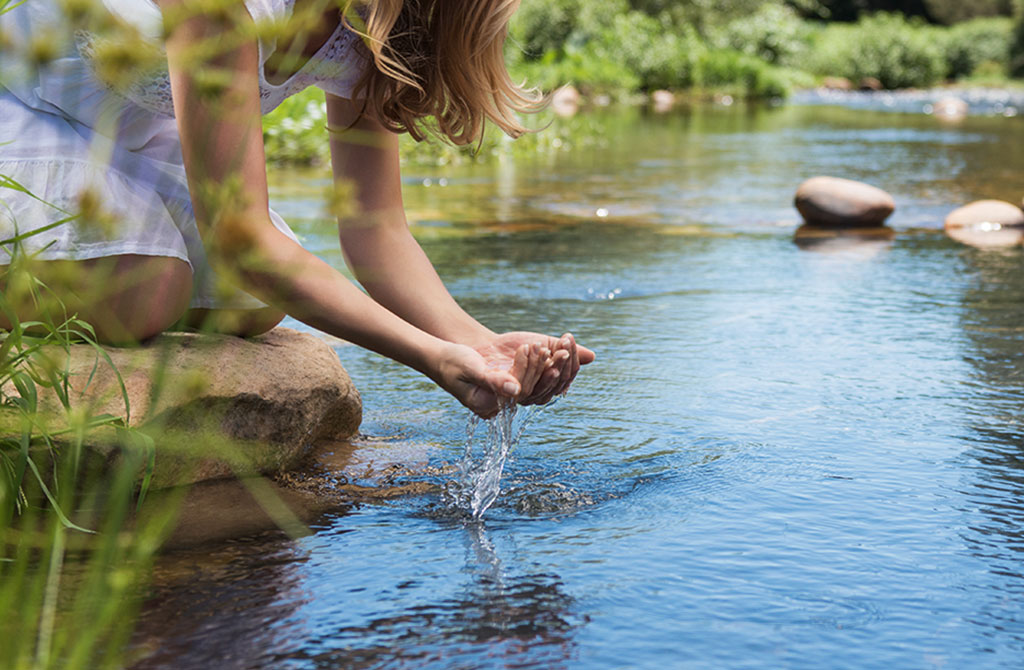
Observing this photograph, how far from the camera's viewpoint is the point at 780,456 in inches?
101

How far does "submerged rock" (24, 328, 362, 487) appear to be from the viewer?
2.29 metres

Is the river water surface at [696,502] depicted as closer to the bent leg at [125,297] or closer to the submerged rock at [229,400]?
the submerged rock at [229,400]

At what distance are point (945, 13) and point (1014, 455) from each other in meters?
43.7

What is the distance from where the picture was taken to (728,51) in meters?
25.8

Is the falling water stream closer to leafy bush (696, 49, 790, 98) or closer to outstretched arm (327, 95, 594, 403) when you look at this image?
outstretched arm (327, 95, 594, 403)

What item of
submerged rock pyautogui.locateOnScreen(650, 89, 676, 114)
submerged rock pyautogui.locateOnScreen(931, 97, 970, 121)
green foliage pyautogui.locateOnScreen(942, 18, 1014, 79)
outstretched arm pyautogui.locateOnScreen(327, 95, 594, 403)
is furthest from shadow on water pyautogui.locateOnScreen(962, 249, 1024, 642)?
green foliage pyautogui.locateOnScreen(942, 18, 1014, 79)

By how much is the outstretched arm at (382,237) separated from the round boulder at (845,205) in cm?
406

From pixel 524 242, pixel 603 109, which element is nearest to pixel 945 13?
pixel 603 109

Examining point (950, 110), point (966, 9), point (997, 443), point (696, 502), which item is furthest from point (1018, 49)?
point (696, 502)

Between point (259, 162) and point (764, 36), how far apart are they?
2918cm

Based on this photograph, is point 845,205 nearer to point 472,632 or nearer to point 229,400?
point 229,400

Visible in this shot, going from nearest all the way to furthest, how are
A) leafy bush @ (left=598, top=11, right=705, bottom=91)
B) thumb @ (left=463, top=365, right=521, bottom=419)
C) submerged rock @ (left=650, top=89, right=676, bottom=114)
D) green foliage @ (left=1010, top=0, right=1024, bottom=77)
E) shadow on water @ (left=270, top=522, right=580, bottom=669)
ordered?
shadow on water @ (left=270, top=522, right=580, bottom=669)
thumb @ (left=463, top=365, right=521, bottom=419)
submerged rock @ (left=650, top=89, right=676, bottom=114)
leafy bush @ (left=598, top=11, right=705, bottom=91)
green foliage @ (left=1010, top=0, right=1024, bottom=77)

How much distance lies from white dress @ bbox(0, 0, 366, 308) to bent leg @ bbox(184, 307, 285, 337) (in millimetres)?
36

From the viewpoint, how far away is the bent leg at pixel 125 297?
223 centimetres
